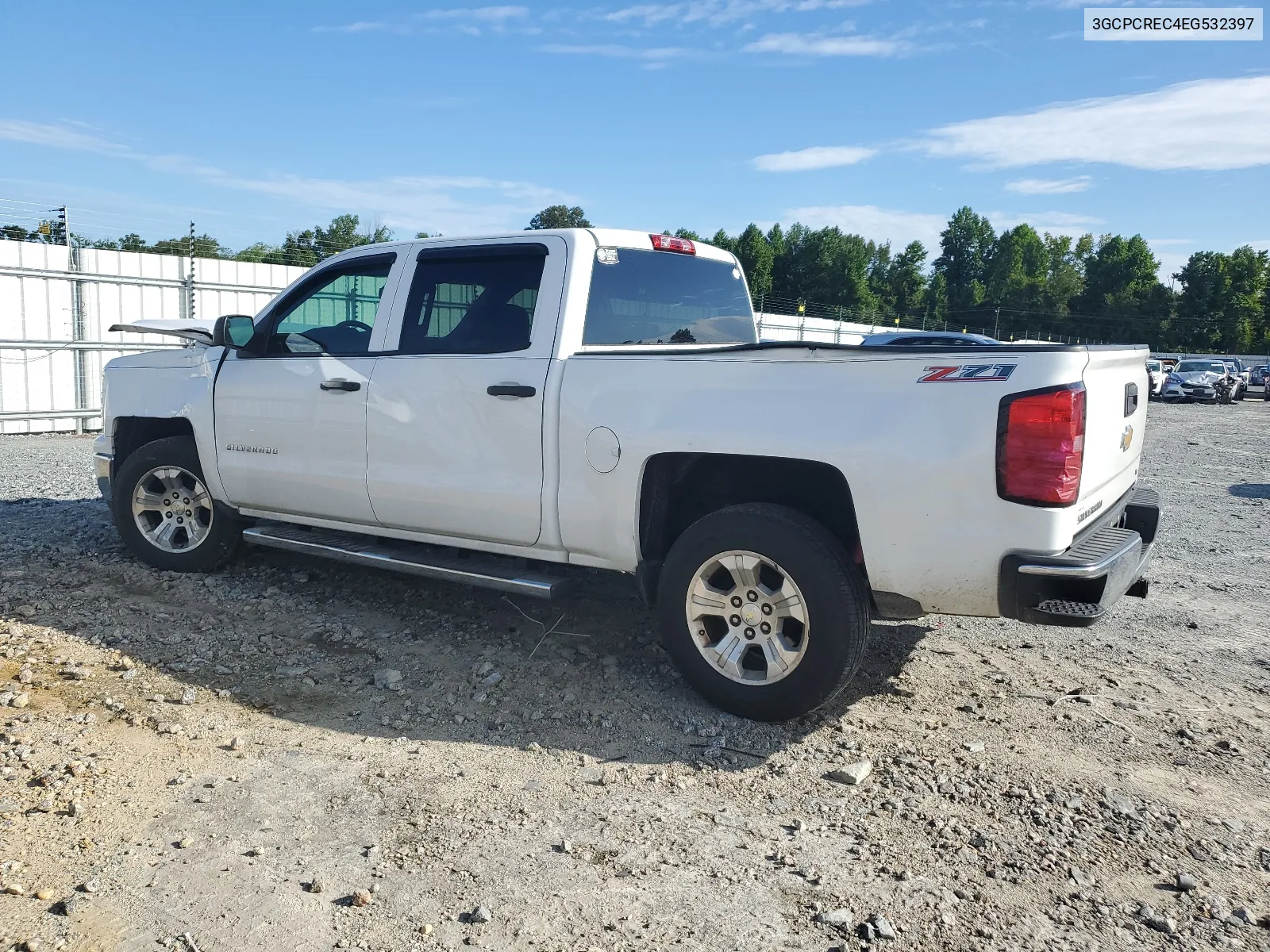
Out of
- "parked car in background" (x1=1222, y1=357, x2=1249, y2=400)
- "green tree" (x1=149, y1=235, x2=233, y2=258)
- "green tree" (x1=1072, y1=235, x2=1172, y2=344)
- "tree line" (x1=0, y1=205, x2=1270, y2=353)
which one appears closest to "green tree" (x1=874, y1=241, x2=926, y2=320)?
"tree line" (x1=0, y1=205, x2=1270, y2=353)

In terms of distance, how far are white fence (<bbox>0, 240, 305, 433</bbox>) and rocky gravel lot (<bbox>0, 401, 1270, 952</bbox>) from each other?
31.4 feet

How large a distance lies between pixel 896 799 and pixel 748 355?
6.09 feet

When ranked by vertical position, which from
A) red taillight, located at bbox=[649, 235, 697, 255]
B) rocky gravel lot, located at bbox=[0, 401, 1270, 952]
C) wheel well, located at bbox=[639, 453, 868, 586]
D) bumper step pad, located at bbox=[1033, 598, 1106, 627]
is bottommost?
rocky gravel lot, located at bbox=[0, 401, 1270, 952]

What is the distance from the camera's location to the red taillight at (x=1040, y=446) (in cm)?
354

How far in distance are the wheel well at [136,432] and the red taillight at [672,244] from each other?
333 centimetres

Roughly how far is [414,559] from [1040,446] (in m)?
3.12

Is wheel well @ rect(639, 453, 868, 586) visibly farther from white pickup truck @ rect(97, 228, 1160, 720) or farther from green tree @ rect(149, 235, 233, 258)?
green tree @ rect(149, 235, 233, 258)

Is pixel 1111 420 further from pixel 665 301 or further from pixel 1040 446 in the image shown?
pixel 665 301

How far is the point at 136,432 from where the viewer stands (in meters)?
6.50

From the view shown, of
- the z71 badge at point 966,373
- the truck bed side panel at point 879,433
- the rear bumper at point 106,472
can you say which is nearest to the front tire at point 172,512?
the rear bumper at point 106,472

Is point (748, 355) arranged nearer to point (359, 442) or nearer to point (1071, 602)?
point (1071, 602)

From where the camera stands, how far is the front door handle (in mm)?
4652

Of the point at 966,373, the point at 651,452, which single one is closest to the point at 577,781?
the point at 651,452

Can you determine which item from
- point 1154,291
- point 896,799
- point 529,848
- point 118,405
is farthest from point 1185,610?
point 1154,291
